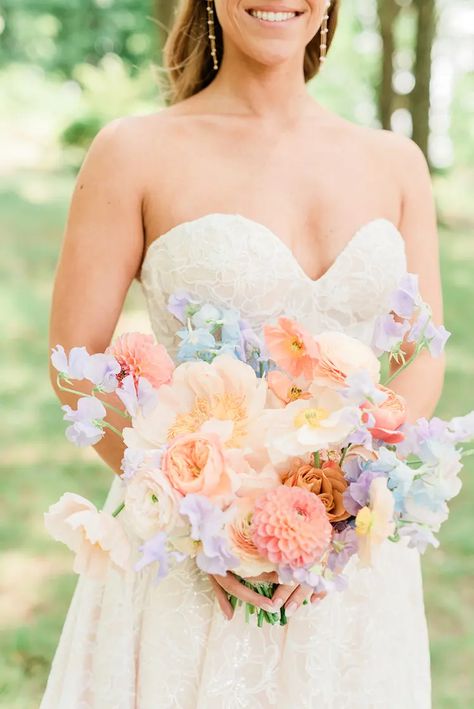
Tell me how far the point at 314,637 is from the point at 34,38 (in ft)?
82.8

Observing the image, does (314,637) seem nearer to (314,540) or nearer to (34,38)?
(314,540)

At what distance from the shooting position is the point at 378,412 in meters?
1.55

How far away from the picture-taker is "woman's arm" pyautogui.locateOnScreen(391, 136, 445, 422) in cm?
232

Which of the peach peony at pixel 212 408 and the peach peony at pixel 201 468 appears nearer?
the peach peony at pixel 201 468

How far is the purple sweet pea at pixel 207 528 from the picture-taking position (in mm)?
1480

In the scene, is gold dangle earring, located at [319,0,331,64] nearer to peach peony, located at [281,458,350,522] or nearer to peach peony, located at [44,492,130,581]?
peach peony, located at [281,458,350,522]

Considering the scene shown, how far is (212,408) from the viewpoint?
166cm

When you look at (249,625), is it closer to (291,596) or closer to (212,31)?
(291,596)

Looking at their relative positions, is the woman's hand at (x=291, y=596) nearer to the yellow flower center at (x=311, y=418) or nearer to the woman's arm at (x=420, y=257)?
the yellow flower center at (x=311, y=418)

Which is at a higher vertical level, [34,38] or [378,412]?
[34,38]

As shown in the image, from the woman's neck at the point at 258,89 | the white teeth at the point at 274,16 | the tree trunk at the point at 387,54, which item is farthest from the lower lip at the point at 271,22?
the tree trunk at the point at 387,54

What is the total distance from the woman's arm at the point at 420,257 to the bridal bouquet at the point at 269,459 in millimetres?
588

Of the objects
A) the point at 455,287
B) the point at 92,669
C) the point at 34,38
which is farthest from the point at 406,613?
the point at 34,38

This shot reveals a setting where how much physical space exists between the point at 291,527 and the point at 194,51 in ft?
4.80
